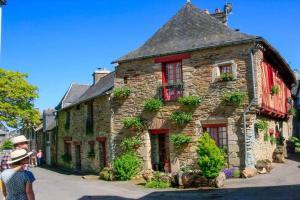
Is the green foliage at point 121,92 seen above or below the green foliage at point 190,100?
above

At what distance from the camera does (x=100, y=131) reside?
19938 millimetres

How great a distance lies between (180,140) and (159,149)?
5.62 ft

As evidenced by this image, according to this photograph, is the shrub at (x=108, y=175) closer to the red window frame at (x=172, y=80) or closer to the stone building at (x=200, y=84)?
the stone building at (x=200, y=84)

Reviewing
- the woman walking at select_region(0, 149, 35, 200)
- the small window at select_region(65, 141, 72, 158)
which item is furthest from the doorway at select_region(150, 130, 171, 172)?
the woman walking at select_region(0, 149, 35, 200)

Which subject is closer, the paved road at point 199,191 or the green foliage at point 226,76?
the paved road at point 199,191

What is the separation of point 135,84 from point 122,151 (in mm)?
3227

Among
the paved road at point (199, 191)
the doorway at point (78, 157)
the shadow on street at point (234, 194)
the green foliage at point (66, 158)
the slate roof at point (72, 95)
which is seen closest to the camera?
the shadow on street at point (234, 194)

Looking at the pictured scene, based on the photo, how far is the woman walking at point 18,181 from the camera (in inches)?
216

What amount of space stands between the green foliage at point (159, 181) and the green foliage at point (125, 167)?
2.11 m

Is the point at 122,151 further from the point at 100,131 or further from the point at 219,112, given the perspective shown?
the point at 219,112

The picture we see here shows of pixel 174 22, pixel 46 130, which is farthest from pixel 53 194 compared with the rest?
pixel 46 130

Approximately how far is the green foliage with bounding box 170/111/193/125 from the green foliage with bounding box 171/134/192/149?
22.5 inches

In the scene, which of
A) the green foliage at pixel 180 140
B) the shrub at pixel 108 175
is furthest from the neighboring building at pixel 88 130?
the green foliage at pixel 180 140

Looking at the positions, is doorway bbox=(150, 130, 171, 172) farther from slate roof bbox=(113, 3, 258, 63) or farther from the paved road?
slate roof bbox=(113, 3, 258, 63)
